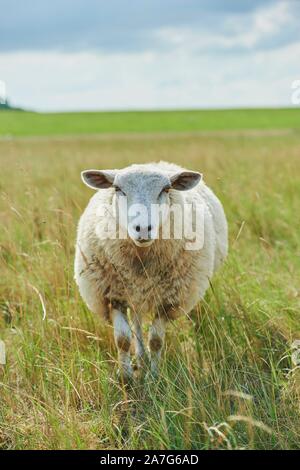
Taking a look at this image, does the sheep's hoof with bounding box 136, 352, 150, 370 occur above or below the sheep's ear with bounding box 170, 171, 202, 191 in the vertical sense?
below

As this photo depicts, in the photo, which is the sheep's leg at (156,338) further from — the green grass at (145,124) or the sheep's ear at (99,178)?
the green grass at (145,124)

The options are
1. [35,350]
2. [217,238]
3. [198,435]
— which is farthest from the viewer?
[217,238]

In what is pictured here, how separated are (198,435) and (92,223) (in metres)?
1.53

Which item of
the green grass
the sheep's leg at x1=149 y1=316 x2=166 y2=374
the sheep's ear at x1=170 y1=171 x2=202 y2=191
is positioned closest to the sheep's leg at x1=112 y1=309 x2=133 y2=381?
the sheep's leg at x1=149 y1=316 x2=166 y2=374

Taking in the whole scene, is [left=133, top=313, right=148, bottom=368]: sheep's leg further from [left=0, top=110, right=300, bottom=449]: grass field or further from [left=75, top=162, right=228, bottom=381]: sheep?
[left=0, top=110, right=300, bottom=449]: grass field

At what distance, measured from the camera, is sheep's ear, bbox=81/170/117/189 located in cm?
324

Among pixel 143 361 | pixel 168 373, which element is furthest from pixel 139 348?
pixel 168 373

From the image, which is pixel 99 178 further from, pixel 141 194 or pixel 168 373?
pixel 168 373

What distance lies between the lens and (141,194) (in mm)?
3061

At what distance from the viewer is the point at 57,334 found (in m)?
3.36

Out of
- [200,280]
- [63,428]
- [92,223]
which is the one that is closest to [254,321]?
[200,280]

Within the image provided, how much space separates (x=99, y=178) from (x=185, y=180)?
0.47 m
